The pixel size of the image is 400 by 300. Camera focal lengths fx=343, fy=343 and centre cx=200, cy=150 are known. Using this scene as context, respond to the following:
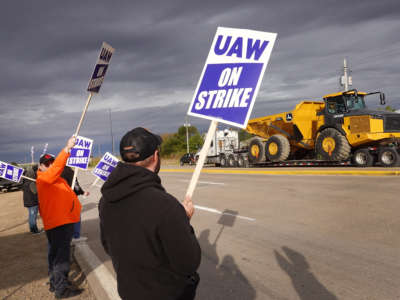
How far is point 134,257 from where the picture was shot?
1873 millimetres

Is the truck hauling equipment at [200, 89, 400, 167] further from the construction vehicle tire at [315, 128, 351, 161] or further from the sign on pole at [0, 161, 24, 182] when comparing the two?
the sign on pole at [0, 161, 24, 182]

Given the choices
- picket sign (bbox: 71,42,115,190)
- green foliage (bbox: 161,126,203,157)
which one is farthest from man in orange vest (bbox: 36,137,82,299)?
green foliage (bbox: 161,126,203,157)

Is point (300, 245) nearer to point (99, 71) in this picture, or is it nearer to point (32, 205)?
point (99, 71)

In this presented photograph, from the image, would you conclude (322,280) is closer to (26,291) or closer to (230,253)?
(230,253)

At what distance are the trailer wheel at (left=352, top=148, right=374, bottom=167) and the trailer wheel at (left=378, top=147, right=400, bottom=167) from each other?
45 cm

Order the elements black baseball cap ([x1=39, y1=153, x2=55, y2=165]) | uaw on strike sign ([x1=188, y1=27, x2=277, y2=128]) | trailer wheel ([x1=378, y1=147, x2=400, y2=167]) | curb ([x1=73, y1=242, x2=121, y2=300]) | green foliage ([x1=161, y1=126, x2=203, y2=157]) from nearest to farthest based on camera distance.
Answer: uaw on strike sign ([x1=188, y1=27, x2=277, y2=128])
curb ([x1=73, y1=242, x2=121, y2=300])
black baseball cap ([x1=39, y1=153, x2=55, y2=165])
trailer wheel ([x1=378, y1=147, x2=400, y2=167])
green foliage ([x1=161, y1=126, x2=203, y2=157])

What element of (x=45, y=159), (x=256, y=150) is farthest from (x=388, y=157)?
(x=45, y=159)

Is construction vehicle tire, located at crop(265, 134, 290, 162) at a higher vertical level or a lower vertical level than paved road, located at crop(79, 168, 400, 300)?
higher

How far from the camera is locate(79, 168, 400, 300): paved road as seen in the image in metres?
4.00

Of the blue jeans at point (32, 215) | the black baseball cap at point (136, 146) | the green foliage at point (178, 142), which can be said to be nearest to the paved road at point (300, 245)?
the blue jeans at point (32, 215)

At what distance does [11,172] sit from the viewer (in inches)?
318

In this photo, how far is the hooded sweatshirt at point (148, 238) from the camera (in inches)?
71.0

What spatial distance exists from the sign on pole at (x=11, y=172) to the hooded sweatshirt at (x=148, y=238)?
710cm

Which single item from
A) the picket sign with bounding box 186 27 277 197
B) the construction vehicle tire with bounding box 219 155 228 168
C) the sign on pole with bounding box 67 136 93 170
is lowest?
the construction vehicle tire with bounding box 219 155 228 168
